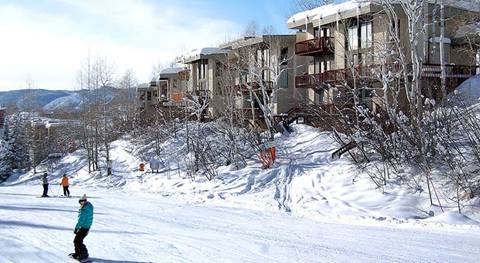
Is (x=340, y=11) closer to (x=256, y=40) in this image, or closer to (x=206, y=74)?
(x=256, y=40)

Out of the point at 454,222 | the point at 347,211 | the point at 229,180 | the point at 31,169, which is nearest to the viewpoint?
the point at 454,222

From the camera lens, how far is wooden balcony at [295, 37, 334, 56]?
37.6m

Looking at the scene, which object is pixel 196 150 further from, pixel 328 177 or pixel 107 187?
pixel 328 177

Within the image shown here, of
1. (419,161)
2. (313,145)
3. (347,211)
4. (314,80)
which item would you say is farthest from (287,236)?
(314,80)

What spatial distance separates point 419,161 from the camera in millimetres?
20062

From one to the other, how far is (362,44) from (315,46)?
4764mm

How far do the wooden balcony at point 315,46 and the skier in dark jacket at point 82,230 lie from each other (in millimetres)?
28015

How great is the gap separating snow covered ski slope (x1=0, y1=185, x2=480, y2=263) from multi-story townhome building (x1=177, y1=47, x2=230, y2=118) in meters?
26.5

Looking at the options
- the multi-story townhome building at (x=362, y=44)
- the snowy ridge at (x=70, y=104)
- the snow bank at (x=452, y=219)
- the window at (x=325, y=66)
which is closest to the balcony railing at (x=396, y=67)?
the multi-story townhome building at (x=362, y=44)

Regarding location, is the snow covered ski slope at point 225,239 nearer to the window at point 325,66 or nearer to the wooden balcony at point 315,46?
the wooden balcony at point 315,46

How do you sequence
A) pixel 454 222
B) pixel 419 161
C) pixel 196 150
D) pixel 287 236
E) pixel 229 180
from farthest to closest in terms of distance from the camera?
pixel 196 150 → pixel 229 180 → pixel 419 161 → pixel 454 222 → pixel 287 236

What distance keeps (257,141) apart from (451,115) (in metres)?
12.7

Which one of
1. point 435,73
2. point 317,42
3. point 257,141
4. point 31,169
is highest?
point 317,42

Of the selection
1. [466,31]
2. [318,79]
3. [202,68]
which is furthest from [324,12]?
[202,68]
